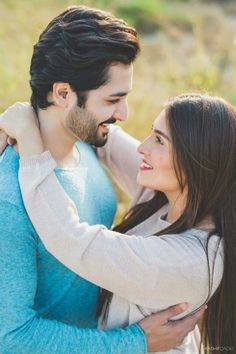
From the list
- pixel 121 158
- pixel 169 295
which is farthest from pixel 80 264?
pixel 121 158

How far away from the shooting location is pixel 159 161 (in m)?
2.12

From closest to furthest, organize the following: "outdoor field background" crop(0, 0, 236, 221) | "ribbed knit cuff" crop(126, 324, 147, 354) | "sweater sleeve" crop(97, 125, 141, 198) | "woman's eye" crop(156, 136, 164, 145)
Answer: "ribbed knit cuff" crop(126, 324, 147, 354) < "woman's eye" crop(156, 136, 164, 145) < "sweater sleeve" crop(97, 125, 141, 198) < "outdoor field background" crop(0, 0, 236, 221)

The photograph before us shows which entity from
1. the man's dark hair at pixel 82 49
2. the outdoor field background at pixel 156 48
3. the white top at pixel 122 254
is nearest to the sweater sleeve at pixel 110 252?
the white top at pixel 122 254

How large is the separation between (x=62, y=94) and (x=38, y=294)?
2.04 ft

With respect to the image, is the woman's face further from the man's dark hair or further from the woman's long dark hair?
the man's dark hair

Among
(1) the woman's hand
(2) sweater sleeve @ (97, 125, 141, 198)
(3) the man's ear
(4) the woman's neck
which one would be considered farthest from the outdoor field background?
(1) the woman's hand

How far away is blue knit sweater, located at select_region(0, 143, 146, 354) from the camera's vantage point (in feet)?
6.33

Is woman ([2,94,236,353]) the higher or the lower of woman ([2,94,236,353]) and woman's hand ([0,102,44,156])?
the lower

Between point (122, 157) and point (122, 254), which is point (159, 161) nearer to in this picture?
point (122, 254)

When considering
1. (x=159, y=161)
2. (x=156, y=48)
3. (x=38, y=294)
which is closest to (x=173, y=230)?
(x=159, y=161)

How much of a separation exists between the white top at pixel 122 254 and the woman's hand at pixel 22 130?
4 centimetres

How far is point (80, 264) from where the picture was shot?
1942 millimetres

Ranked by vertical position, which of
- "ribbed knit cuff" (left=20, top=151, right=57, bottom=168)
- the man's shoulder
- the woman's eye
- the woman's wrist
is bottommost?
the man's shoulder

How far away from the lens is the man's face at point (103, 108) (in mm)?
2178
